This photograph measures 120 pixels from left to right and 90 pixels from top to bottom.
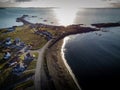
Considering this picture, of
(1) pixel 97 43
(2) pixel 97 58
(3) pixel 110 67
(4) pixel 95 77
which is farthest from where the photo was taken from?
(1) pixel 97 43

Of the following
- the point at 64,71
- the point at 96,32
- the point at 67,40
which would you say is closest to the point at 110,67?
the point at 64,71

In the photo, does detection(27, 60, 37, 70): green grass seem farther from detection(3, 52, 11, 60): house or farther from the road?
detection(3, 52, 11, 60): house

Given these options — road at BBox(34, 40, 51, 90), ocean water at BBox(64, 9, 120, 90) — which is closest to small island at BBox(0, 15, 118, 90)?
road at BBox(34, 40, 51, 90)

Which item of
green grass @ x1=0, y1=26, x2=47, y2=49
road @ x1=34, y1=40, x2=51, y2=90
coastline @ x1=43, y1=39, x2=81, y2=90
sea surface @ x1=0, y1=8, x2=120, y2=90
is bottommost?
sea surface @ x1=0, y1=8, x2=120, y2=90

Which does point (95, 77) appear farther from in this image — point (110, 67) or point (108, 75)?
point (110, 67)

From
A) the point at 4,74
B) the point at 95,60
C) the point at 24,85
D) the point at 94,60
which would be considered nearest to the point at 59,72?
the point at 24,85
